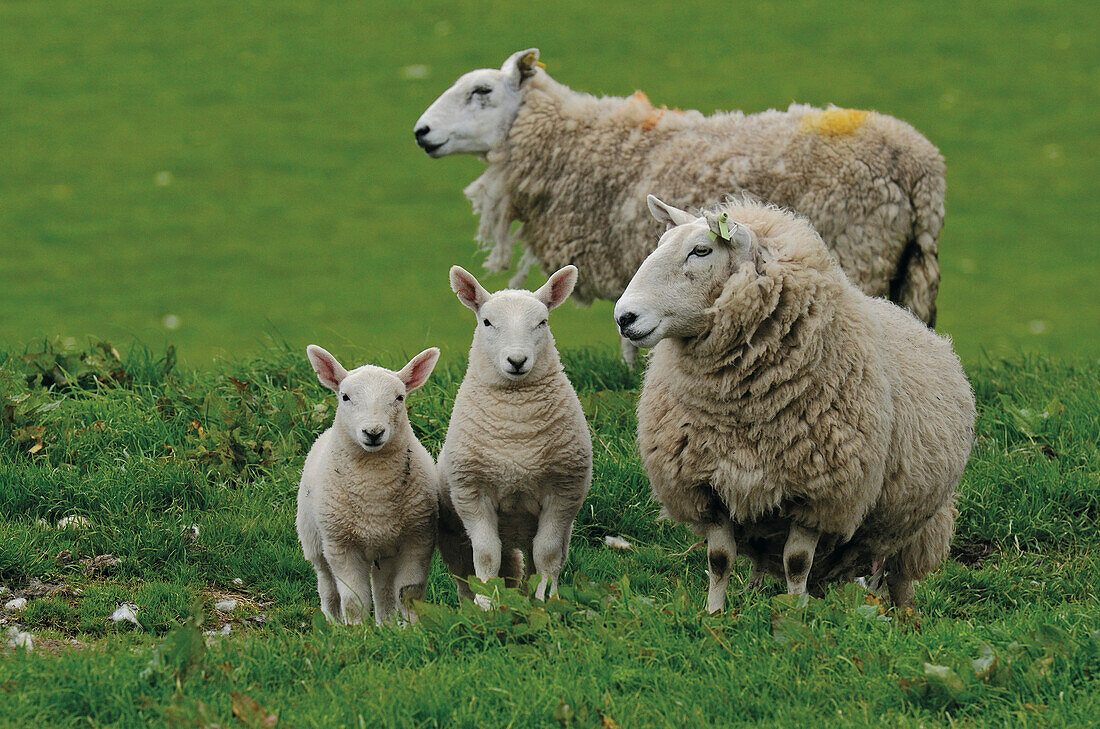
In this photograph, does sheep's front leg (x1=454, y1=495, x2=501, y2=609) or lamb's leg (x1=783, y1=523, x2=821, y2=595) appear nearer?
lamb's leg (x1=783, y1=523, x2=821, y2=595)

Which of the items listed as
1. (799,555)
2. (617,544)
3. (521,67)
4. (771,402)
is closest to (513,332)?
(771,402)

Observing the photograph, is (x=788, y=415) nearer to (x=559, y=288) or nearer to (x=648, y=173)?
(x=559, y=288)

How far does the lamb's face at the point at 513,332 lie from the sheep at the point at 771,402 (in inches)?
16.5

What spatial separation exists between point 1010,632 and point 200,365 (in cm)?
550

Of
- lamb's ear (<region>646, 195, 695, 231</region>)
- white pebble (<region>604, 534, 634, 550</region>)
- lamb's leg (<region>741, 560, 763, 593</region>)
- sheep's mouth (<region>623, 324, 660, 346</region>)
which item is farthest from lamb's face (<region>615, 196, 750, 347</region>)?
white pebble (<region>604, 534, 634, 550</region>)

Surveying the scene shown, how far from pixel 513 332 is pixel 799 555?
1.28 metres

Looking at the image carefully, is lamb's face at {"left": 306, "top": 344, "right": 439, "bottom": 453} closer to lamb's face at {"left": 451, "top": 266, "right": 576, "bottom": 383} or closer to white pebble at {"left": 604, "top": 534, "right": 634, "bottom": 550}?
lamb's face at {"left": 451, "top": 266, "right": 576, "bottom": 383}

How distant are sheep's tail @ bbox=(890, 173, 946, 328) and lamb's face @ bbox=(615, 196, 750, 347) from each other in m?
3.10

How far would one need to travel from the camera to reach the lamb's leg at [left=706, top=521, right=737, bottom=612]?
4.58 m

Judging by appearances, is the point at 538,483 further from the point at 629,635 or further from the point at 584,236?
the point at 584,236

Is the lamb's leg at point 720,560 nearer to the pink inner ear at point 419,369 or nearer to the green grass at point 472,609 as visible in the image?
the green grass at point 472,609

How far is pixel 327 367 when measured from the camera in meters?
4.76

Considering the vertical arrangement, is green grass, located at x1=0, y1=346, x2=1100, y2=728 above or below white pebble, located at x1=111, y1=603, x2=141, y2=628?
above

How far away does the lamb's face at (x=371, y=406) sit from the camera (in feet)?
14.6
